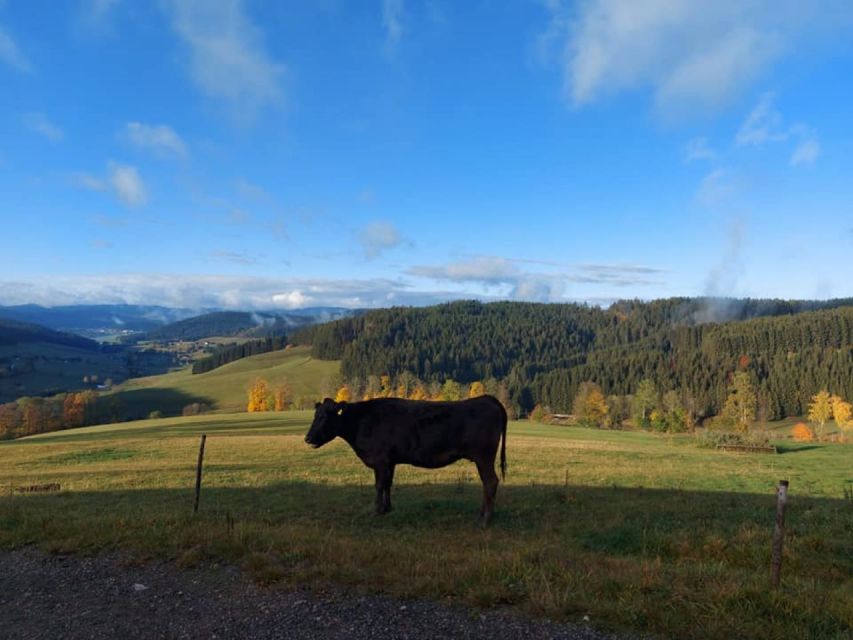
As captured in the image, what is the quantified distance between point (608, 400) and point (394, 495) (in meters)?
121

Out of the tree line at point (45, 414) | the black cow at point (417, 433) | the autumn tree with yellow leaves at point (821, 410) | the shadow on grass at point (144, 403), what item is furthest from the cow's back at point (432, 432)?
the autumn tree with yellow leaves at point (821, 410)

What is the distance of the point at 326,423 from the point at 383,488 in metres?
2.40

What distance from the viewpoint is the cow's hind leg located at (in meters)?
12.8

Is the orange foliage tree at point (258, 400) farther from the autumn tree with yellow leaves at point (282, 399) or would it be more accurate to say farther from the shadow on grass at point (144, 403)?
the shadow on grass at point (144, 403)

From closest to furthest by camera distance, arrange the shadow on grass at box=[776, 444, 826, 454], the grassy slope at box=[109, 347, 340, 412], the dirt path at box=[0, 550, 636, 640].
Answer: the dirt path at box=[0, 550, 636, 640]
the shadow on grass at box=[776, 444, 826, 454]
the grassy slope at box=[109, 347, 340, 412]

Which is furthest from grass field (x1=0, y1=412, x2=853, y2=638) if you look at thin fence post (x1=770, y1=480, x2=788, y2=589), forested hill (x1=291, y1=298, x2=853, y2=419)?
forested hill (x1=291, y1=298, x2=853, y2=419)

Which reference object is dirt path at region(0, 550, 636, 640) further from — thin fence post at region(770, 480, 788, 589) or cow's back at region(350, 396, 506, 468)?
cow's back at region(350, 396, 506, 468)

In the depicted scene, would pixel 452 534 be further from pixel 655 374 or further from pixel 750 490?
pixel 655 374

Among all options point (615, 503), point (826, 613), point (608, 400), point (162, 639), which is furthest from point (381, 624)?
point (608, 400)

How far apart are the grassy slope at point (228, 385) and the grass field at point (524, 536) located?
122038mm

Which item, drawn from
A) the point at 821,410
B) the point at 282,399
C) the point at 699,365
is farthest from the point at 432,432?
the point at 699,365

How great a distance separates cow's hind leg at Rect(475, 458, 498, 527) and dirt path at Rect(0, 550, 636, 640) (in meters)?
6.41

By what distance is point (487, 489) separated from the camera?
1320 cm

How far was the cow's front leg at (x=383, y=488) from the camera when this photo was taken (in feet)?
46.1
